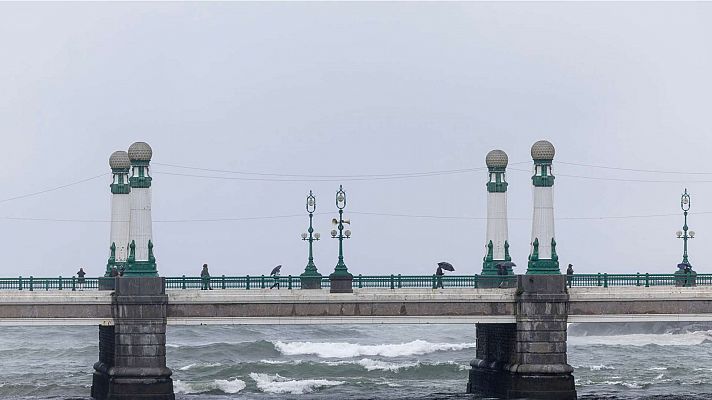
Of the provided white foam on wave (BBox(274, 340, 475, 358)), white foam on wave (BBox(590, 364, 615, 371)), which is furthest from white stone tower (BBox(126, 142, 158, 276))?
white foam on wave (BBox(274, 340, 475, 358))

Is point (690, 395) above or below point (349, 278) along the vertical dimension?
below

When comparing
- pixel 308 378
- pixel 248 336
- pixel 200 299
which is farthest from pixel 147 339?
pixel 248 336

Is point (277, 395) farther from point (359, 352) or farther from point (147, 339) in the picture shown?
point (359, 352)

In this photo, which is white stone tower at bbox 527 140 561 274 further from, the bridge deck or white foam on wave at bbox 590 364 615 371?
white foam on wave at bbox 590 364 615 371

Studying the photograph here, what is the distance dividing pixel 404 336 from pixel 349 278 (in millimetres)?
77086

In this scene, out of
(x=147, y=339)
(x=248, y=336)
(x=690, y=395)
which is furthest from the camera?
(x=248, y=336)

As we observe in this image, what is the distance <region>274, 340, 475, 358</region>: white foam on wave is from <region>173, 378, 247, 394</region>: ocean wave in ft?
101

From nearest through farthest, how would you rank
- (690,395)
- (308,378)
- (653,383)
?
(690,395) → (653,383) → (308,378)

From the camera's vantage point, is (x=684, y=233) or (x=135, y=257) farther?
(x=684, y=233)

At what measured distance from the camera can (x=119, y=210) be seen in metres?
74.7

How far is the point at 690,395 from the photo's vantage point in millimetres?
75938

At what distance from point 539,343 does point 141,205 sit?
16.8m

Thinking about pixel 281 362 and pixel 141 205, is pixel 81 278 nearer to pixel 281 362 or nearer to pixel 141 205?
pixel 141 205

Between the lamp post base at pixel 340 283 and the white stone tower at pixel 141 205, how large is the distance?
278 inches
